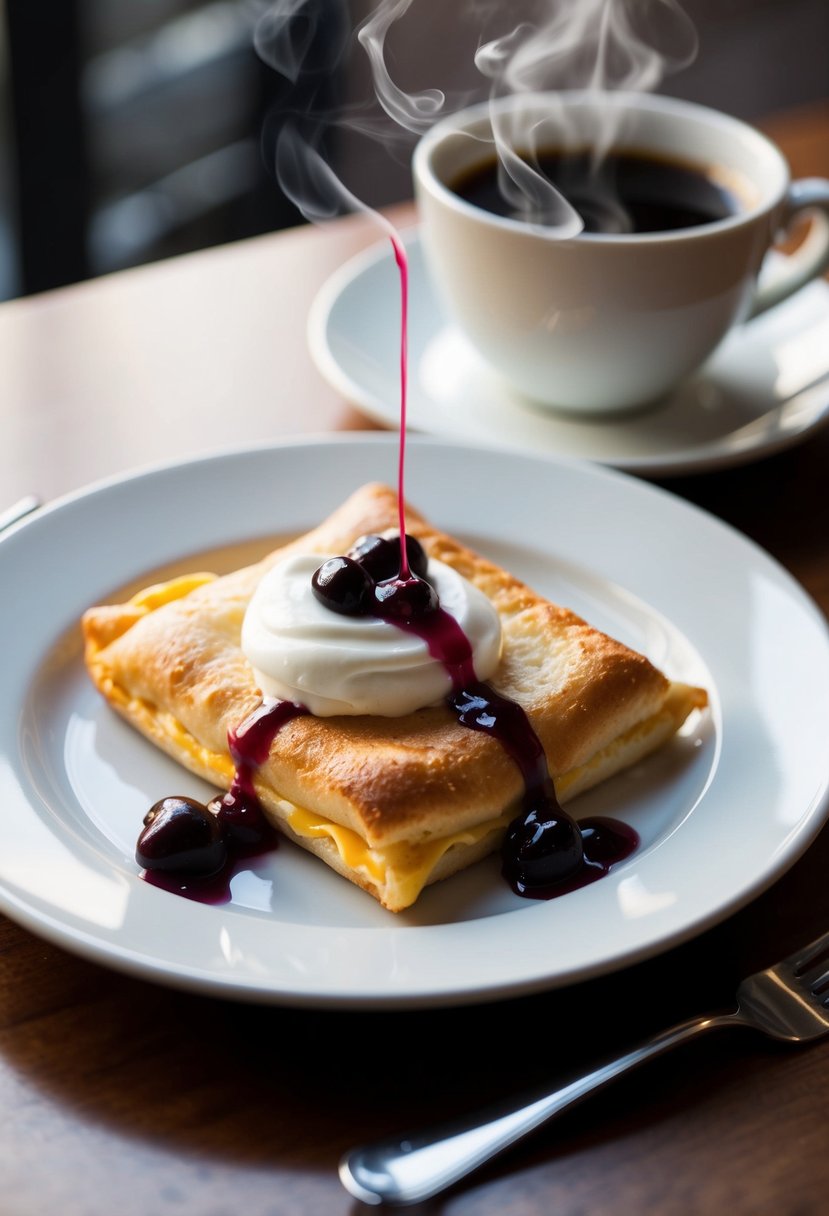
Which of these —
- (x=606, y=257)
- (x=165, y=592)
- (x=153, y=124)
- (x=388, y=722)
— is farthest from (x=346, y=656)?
(x=153, y=124)

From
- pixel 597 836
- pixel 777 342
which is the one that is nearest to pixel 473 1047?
pixel 597 836

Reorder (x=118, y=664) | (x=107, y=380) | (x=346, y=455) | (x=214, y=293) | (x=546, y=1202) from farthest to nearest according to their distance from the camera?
1. (x=214, y=293)
2. (x=107, y=380)
3. (x=346, y=455)
4. (x=118, y=664)
5. (x=546, y=1202)

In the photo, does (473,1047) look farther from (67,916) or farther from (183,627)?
(183,627)

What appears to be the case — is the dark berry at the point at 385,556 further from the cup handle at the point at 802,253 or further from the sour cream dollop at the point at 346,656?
the cup handle at the point at 802,253

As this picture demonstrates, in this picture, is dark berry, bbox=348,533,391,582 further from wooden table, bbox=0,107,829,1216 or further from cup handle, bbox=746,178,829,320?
cup handle, bbox=746,178,829,320

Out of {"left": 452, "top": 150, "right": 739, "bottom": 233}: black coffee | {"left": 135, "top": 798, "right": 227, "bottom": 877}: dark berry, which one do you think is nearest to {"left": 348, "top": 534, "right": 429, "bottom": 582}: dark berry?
{"left": 135, "top": 798, "right": 227, "bottom": 877}: dark berry

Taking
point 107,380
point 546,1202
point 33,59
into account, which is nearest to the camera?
point 546,1202

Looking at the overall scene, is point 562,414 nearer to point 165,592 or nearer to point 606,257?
point 606,257
